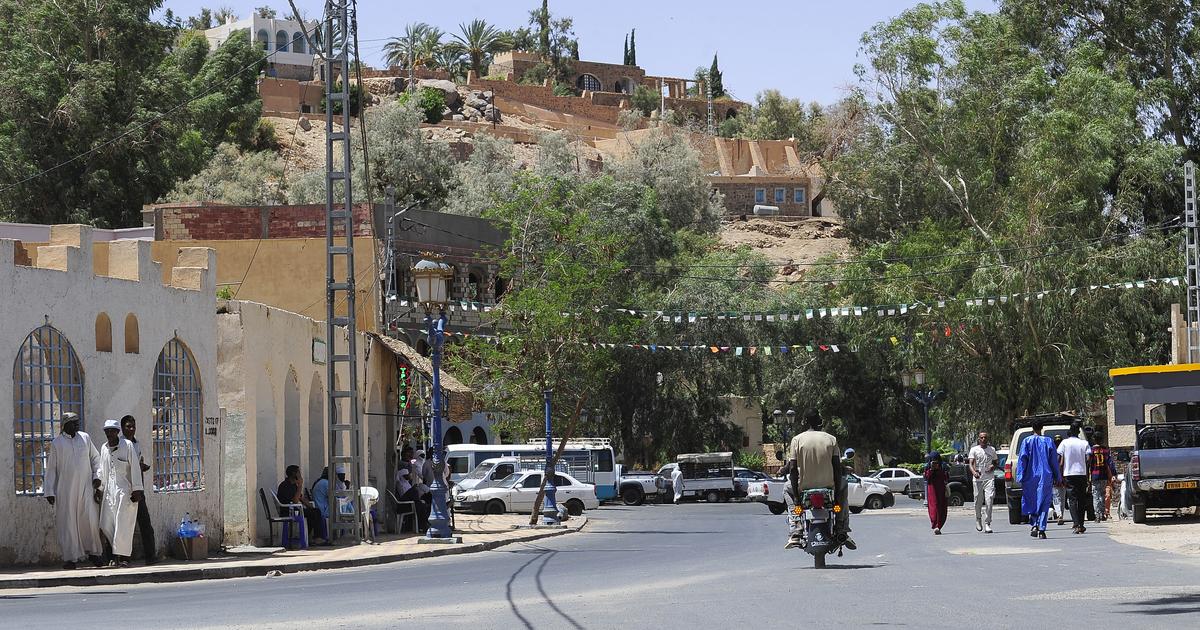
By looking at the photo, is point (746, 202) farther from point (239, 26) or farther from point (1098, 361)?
point (1098, 361)

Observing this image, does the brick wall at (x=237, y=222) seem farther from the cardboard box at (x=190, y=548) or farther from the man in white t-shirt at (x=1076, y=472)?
the man in white t-shirt at (x=1076, y=472)

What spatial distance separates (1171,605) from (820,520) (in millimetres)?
5024

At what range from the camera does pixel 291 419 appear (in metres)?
26.9

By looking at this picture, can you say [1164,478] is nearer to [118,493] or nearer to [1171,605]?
[1171,605]

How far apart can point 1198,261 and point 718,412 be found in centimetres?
3183

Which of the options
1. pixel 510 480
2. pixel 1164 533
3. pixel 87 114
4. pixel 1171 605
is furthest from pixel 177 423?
pixel 87 114

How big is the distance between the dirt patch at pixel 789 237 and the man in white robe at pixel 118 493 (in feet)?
276

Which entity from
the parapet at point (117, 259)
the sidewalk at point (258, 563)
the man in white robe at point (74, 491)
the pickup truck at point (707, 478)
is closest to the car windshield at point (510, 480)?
the pickup truck at point (707, 478)

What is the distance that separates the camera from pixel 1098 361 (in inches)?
1781

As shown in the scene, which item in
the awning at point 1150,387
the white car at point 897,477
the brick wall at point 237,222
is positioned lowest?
the white car at point 897,477

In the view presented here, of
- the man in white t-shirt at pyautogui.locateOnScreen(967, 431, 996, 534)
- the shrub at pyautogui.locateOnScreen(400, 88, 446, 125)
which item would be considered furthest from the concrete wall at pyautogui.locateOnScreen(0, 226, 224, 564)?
the shrub at pyautogui.locateOnScreen(400, 88, 446, 125)

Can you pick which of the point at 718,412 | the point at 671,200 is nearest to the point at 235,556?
the point at 718,412

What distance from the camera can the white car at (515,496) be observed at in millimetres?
44031

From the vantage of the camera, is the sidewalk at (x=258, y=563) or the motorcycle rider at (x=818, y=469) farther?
the sidewalk at (x=258, y=563)
